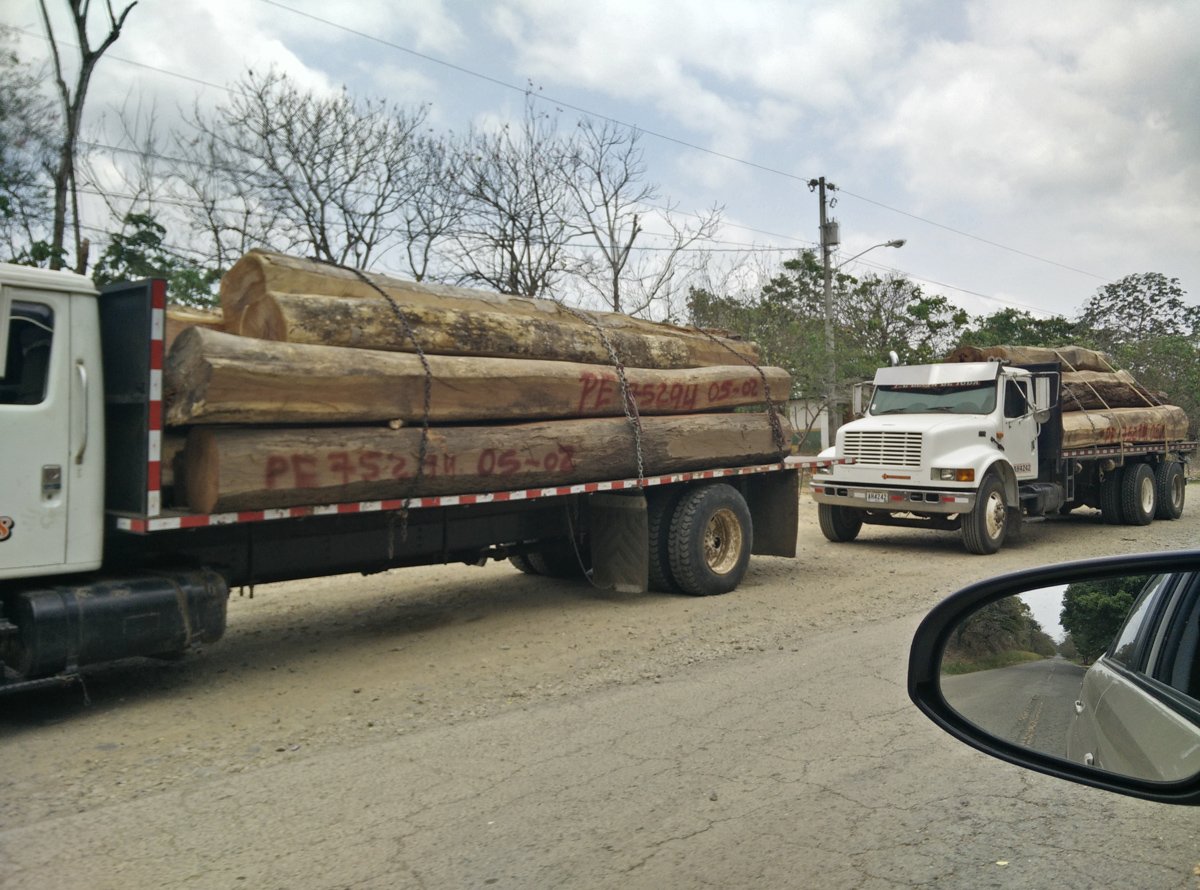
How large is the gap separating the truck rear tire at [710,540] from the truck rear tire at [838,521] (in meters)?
3.94

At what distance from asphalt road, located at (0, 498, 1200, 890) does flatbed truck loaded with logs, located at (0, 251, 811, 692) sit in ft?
2.52

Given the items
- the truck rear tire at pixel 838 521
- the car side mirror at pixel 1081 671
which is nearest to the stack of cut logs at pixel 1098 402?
the truck rear tire at pixel 838 521

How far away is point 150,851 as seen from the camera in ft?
13.0

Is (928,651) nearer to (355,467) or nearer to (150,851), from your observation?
A: (150,851)

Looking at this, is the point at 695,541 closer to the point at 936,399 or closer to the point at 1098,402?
the point at 936,399

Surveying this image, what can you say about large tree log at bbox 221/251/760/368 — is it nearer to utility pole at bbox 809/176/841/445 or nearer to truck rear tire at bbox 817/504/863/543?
truck rear tire at bbox 817/504/863/543

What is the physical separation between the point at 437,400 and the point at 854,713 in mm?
3688

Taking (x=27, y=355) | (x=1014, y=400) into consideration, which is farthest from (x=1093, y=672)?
(x=1014, y=400)

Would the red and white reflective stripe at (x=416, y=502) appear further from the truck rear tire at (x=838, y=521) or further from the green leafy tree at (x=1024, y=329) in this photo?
the green leafy tree at (x=1024, y=329)

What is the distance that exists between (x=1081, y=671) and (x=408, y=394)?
5.62 m

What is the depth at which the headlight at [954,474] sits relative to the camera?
12.2 metres

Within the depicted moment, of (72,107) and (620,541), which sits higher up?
(72,107)

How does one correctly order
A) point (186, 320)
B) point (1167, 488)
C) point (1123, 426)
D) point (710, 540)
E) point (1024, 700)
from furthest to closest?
point (1167, 488), point (1123, 426), point (710, 540), point (186, 320), point (1024, 700)

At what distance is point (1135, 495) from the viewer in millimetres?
15977
